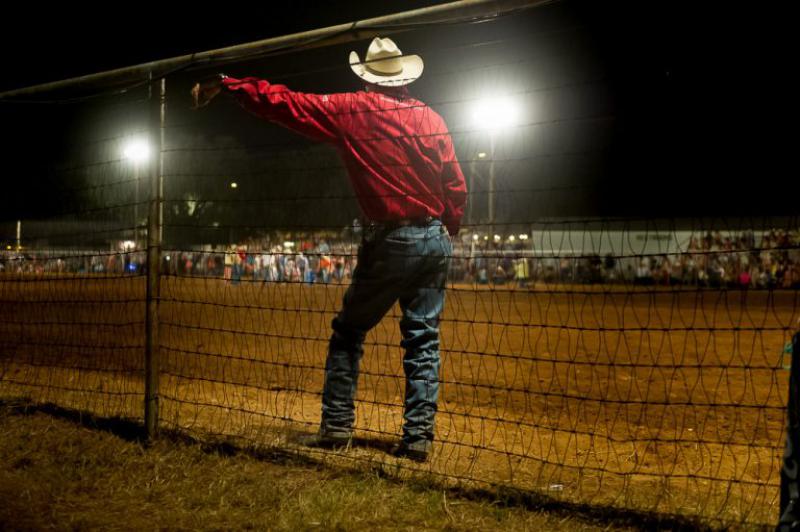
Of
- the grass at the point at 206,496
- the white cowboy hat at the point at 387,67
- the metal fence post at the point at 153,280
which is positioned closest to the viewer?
the grass at the point at 206,496

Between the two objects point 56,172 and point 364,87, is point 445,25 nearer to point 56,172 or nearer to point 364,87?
point 364,87

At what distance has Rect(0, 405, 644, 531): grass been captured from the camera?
278cm

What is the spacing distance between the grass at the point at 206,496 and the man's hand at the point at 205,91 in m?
2.05

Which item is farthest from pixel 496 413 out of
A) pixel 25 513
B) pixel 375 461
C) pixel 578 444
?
pixel 25 513

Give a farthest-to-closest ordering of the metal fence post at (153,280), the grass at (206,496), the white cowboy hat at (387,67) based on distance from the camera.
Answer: the metal fence post at (153,280), the white cowboy hat at (387,67), the grass at (206,496)

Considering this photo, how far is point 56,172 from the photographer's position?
17.6 feet

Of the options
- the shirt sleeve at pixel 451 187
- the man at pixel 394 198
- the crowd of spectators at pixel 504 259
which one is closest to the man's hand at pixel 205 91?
the man at pixel 394 198

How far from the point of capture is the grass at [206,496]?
2777 mm

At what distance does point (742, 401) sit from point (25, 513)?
17.1 feet

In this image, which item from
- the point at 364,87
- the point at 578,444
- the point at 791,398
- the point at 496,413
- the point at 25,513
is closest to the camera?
the point at 791,398

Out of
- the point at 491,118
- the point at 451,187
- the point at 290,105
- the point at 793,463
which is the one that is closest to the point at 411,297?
the point at 451,187

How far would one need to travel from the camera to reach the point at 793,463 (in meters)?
2.21

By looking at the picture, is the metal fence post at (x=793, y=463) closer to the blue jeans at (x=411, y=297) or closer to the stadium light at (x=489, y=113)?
the stadium light at (x=489, y=113)

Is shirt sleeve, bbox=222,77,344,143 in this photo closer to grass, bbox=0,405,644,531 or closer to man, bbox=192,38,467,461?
man, bbox=192,38,467,461
